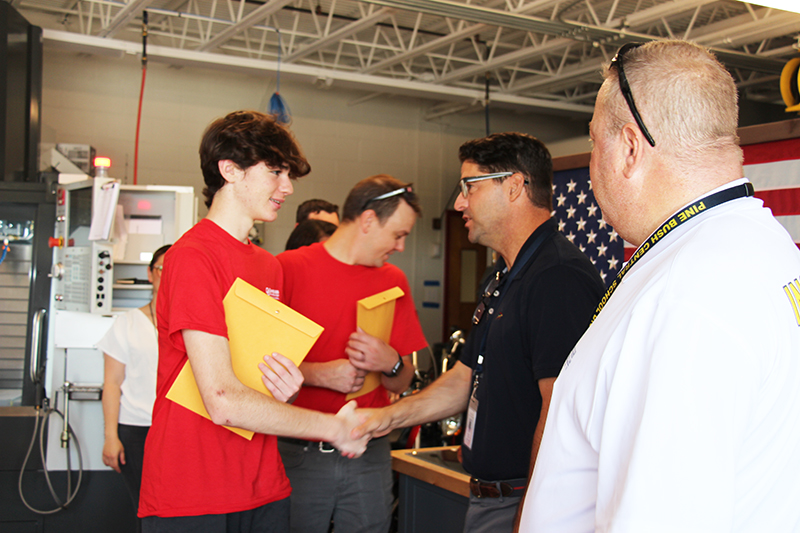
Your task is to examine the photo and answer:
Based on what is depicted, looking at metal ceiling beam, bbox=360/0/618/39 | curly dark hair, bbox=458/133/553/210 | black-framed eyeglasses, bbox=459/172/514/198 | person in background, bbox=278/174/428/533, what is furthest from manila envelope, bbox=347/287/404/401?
metal ceiling beam, bbox=360/0/618/39

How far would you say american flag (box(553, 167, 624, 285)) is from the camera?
360 centimetres

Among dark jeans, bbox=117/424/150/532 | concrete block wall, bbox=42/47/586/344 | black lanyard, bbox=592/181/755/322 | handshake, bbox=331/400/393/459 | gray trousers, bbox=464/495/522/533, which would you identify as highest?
concrete block wall, bbox=42/47/586/344

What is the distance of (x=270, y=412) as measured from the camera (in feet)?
5.30

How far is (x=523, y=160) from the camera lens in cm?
205

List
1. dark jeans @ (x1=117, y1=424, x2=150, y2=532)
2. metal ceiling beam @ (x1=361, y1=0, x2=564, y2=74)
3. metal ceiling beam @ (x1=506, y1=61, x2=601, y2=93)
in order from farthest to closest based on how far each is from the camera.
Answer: metal ceiling beam @ (x1=506, y1=61, x2=601, y2=93), metal ceiling beam @ (x1=361, y1=0, x2=564, y2=74), dark jeans @ (x1=117, y1=424, x2=150, y2=532)

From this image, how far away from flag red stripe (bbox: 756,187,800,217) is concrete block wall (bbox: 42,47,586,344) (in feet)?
16.5

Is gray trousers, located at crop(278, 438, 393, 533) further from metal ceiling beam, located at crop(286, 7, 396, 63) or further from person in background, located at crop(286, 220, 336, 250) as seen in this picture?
metal ceiling beam, located at crop(286, 7, 396, 63)

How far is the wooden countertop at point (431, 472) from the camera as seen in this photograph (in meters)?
2.41

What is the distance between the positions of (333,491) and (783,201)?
2268mm

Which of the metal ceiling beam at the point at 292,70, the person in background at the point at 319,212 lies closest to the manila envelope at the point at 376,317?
the person in background at the point at 319,212

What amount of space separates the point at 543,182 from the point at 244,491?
4.18ft

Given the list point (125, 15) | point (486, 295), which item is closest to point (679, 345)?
point (486, 295)

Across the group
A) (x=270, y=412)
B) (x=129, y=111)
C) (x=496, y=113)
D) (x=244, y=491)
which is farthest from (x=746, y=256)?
(x=496, y=113)

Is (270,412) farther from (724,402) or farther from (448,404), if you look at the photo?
(724,402)
